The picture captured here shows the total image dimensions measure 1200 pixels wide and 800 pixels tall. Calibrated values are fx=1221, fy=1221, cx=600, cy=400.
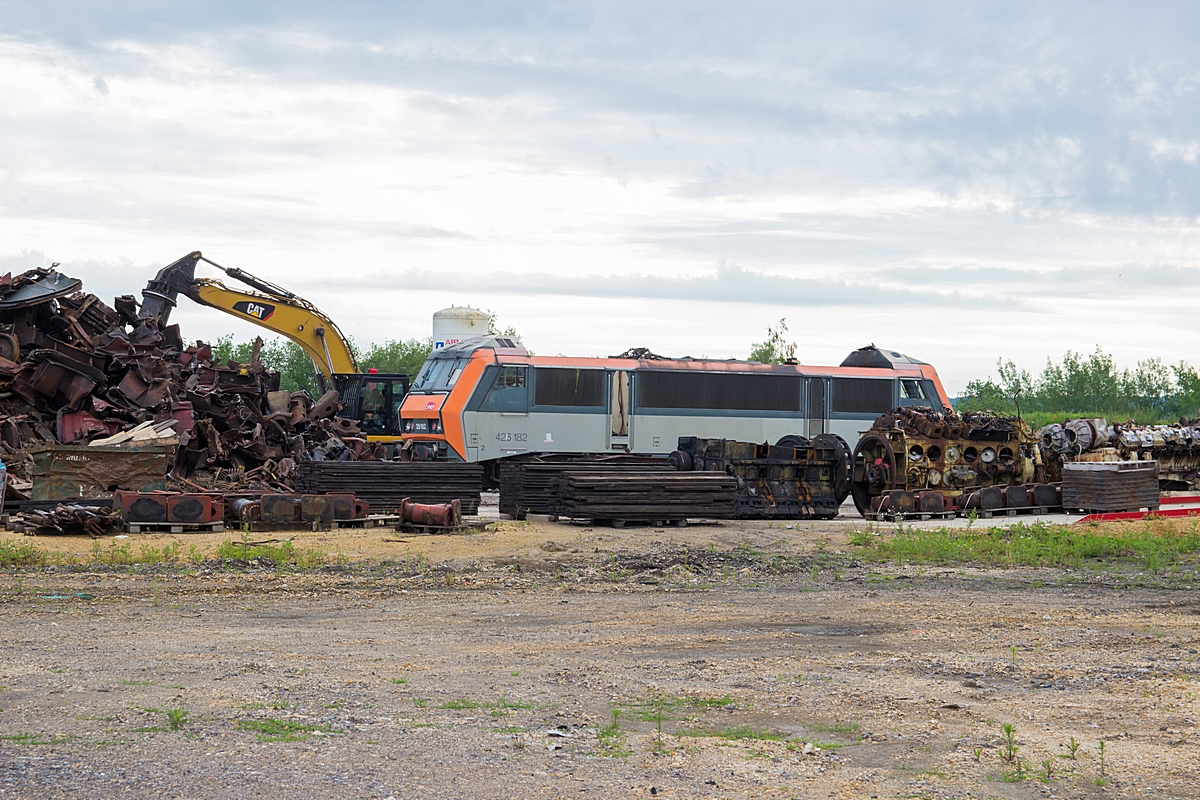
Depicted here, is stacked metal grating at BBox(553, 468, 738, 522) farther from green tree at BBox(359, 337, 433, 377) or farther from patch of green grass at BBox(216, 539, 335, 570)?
green tree at BBox(359, 337, 433, 377)

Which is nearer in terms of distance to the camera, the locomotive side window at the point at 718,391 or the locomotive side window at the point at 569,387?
the locomotive side window at the point at 569,387

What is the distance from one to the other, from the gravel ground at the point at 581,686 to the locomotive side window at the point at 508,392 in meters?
13.5

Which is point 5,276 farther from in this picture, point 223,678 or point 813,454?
point 223,678

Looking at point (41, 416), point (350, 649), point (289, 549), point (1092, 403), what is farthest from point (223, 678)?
Answer: point (1092, 403)

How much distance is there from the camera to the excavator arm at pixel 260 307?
1088 inches

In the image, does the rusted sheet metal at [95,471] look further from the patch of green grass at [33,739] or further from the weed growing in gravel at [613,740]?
the weed growing in gravel at [613,740]

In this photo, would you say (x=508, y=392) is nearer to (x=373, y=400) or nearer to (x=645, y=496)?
(x=373, y=400)

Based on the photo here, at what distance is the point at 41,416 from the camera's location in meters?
20.9

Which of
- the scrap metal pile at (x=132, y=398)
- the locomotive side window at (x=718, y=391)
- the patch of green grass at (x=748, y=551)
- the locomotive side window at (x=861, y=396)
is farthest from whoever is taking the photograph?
the locomotive side window at (x=861, y=396)

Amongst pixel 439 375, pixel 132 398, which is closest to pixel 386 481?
pixel 132 398

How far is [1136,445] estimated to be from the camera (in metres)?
28.8

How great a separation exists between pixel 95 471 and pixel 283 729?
13.3 metres

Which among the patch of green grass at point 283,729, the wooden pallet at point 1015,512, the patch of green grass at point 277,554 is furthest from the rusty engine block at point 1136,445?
the patch of green grass at point 283,729

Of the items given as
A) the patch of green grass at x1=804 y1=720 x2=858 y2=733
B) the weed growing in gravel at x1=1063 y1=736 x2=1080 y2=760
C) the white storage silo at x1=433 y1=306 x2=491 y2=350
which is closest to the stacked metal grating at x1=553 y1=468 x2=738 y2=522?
the patch of green grass at x1=804 y1=720 x2=858 y2=733
